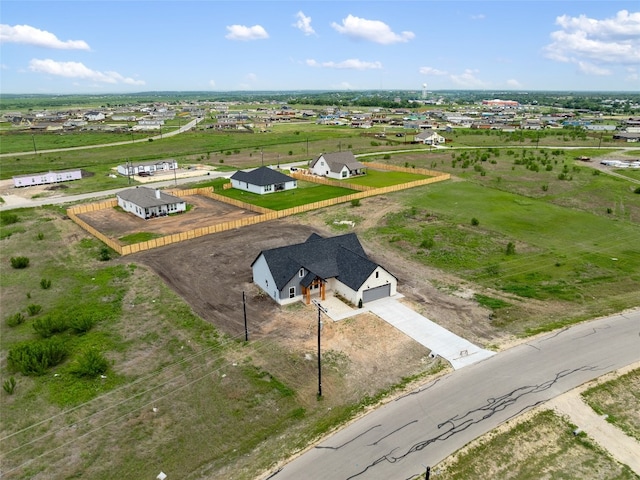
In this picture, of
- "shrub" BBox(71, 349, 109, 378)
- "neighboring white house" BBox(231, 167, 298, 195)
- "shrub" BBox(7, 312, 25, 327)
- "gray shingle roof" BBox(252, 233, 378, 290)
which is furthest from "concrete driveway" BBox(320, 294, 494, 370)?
"neighboring white house" BBox(231, 167, 298, 195)

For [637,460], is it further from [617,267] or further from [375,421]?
[617,267]

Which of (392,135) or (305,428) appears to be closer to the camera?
(305,428)

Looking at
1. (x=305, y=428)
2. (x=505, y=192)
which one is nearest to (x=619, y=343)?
(x=305, y=428)

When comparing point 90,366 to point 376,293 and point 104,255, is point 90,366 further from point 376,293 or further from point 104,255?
point 104,255

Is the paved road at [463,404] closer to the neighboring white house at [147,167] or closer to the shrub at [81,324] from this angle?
the shrub at [81,324]

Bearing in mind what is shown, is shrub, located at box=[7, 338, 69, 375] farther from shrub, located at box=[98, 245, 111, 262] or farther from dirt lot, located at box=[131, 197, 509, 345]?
shrub, located at box=[98, 245, 111, 262]
